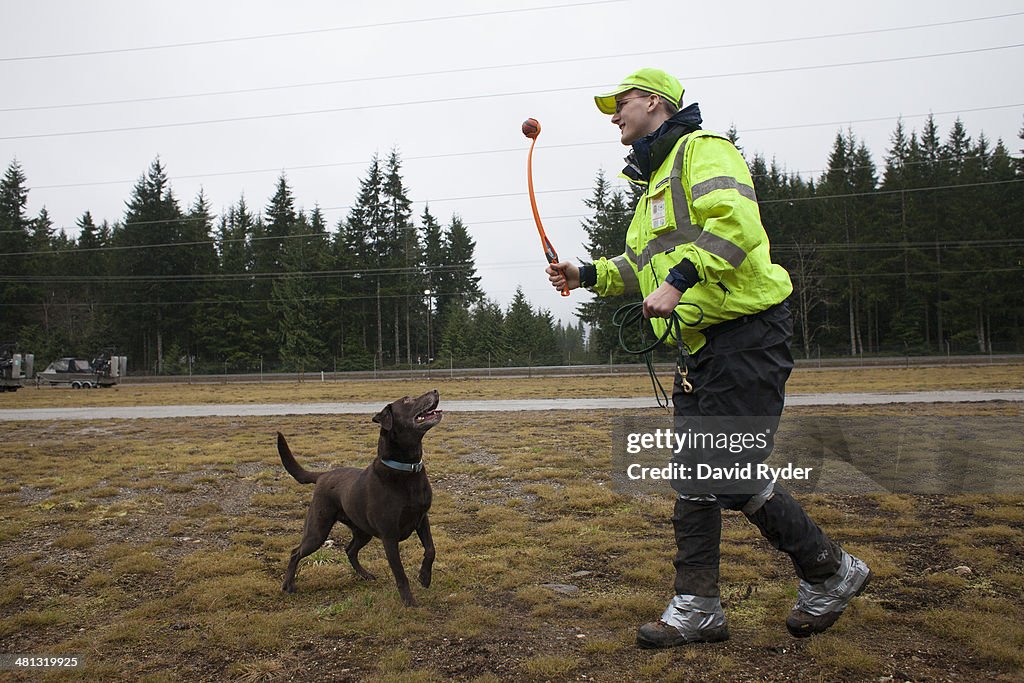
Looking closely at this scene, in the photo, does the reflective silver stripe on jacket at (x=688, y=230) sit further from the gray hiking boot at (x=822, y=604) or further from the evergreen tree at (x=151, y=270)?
the evergreen tree at (x=151, y=270)

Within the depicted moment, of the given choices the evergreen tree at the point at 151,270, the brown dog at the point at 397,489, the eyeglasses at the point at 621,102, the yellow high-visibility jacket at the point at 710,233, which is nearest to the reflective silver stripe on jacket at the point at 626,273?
the yellow high-visibility jacket at the point at 710,233

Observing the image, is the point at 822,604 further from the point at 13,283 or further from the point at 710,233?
the point at 13,283

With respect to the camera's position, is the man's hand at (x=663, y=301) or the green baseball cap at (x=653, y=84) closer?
the man's hand at (x=663, y=301)

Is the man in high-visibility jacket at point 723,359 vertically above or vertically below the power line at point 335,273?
below

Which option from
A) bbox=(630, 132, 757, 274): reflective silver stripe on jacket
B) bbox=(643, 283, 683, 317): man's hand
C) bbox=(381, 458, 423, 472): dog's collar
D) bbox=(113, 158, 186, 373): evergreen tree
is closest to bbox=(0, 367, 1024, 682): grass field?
bbox=(381, 458, 423, 472): dog's collar

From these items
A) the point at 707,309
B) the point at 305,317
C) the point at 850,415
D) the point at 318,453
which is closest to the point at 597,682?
the point at 707,309

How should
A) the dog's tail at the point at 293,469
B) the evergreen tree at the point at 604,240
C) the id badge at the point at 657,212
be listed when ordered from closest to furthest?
the id badge at the point at 657,212
the dog's tail at the point at 293,469
the evergreen tree at the point at 604,240

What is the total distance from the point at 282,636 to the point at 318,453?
5562 mm

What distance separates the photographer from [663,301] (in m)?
2.62

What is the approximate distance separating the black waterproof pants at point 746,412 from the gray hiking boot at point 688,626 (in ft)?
0.16

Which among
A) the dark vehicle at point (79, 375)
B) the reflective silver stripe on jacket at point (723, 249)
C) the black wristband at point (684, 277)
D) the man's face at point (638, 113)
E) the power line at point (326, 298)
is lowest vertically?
the dark vehicle at point (79, 375)

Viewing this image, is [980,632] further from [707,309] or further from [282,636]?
[282,636]

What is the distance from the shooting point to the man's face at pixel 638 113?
3.17 m

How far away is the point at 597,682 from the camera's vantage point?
254 centimetres
